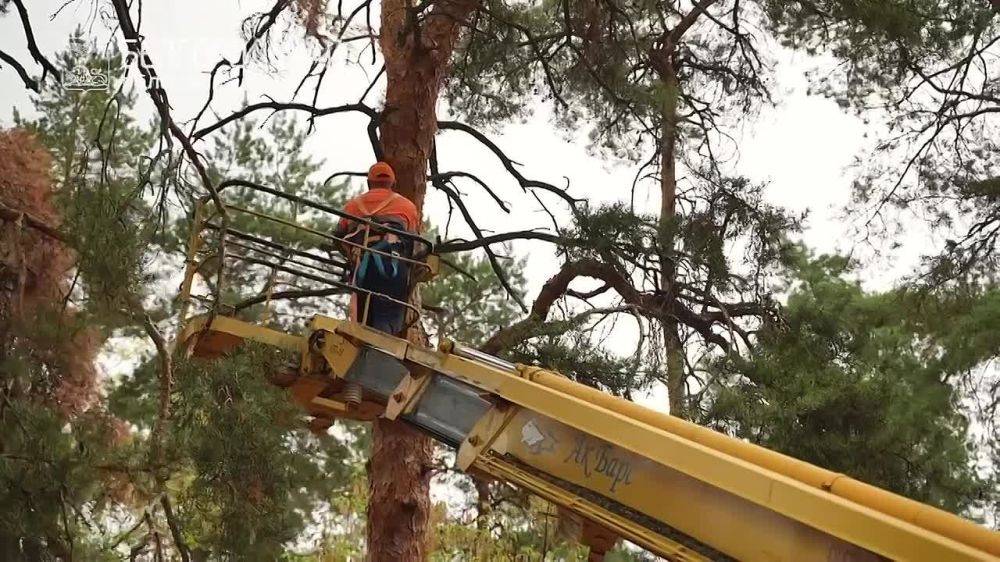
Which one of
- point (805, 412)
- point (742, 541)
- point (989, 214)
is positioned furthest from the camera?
point (989, 214)

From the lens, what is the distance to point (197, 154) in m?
6.37

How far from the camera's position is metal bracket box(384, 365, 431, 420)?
557 cm

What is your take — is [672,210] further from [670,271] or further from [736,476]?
[736,476]

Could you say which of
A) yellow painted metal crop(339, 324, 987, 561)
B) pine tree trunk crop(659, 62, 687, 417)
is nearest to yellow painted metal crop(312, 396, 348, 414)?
yellow painted metal crop(339, 324, 987, 561)

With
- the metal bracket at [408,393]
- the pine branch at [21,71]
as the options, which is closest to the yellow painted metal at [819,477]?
the metal bracket at [408,393]

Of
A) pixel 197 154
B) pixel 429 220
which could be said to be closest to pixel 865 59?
pixel 197 154

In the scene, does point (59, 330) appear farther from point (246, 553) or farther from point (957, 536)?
point (957, 536)

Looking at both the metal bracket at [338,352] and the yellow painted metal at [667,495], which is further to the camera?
the metal bracket at [338,352]

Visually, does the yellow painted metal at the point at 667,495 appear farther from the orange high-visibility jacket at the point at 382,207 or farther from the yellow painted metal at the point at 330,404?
the orange high-visibility jacket at the point at 382,207

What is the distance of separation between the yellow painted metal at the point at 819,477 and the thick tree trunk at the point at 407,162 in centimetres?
397

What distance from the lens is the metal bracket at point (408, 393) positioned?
557 centimetres

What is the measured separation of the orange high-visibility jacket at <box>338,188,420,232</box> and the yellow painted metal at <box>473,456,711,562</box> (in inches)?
103

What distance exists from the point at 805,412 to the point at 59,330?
Result: 552 cm

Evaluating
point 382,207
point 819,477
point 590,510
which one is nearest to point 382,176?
point 382,207
